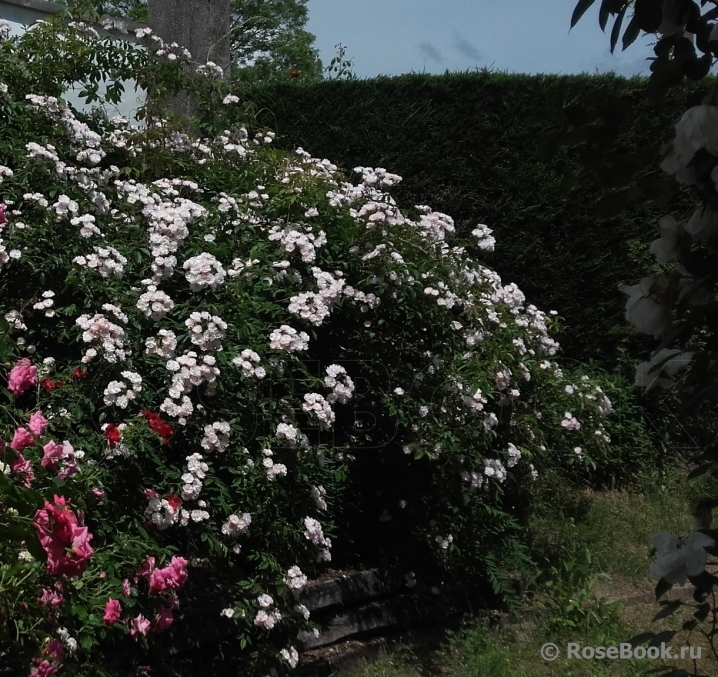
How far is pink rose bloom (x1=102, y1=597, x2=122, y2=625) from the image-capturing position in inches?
87.9

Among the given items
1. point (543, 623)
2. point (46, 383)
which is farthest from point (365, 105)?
point (46, 383)

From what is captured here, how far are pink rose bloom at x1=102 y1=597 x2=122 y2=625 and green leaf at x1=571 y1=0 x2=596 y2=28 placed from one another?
1765mm

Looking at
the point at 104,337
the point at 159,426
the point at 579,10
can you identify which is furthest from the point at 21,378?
the point at 579,10

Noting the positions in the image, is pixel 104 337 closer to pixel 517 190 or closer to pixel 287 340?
pixel 287 340

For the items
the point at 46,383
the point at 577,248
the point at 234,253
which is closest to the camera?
the point at 46,383

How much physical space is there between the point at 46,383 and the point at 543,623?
8.25 ft

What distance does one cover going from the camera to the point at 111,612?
7.34 ft

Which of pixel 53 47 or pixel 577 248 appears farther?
pixel 577 248

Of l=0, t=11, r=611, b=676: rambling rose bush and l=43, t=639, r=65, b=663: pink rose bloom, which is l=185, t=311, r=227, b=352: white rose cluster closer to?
l=0, t=11, r=611, b=676: rambling rose bush

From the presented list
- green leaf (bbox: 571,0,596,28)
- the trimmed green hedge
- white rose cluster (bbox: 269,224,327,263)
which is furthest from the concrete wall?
green leaf (bbox: 571,0,596,28)

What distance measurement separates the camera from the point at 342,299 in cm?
363

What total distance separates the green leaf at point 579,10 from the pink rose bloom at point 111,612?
1.76m

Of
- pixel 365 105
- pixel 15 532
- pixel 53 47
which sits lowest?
pixel 15 532

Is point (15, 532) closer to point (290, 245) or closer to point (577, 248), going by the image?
point (290, 245)
